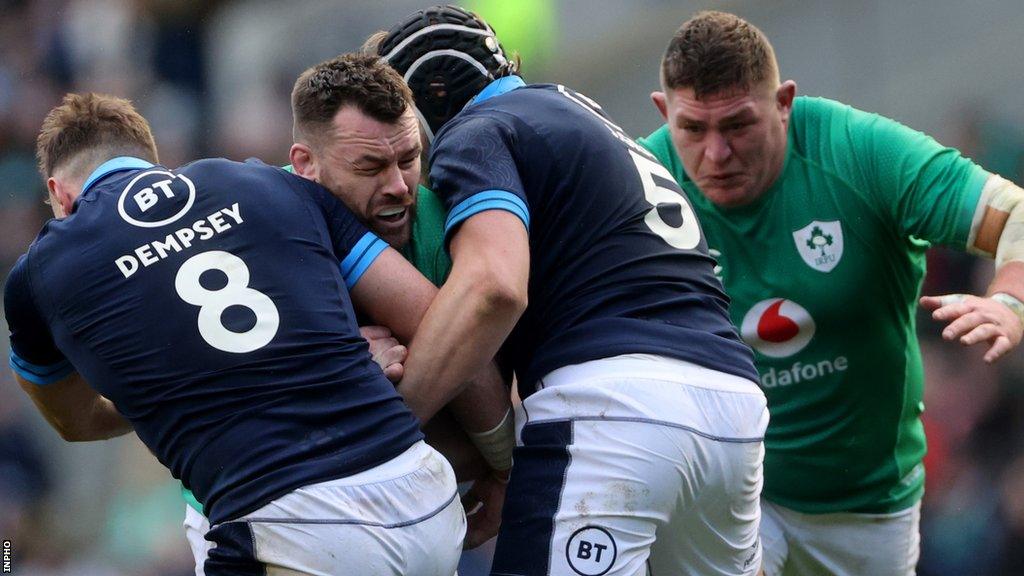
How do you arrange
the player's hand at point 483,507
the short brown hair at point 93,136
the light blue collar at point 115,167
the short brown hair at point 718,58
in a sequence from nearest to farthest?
the light blue collar at point 115,167 → the short brown hair at point 93,136 → the player's hand at point 483,507 → the short brown hair at point 718,58

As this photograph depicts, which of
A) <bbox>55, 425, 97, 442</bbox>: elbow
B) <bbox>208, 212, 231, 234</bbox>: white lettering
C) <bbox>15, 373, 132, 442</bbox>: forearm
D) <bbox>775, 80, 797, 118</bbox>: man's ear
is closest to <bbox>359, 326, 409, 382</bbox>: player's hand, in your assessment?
<bbox>208, 212, 231, 234</bbox>: white lettering

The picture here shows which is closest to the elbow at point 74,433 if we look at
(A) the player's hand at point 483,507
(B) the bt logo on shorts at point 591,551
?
(A) the player's hand at point 483,507

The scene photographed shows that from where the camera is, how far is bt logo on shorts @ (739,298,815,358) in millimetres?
5129

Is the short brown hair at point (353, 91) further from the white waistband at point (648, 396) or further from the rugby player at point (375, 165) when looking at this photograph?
the white waistband at point (648, 396)

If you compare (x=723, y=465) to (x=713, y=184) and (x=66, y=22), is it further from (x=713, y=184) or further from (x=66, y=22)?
(x=66, y=22)

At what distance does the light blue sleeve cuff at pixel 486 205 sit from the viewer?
12.1 ft

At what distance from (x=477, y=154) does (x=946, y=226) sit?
75.8 inches

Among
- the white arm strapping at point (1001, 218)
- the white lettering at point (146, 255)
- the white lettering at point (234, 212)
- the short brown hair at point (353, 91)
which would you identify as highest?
the short brown hair at point (353, 91)

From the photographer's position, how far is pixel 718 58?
494 centimetres

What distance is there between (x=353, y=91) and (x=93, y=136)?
92 cm

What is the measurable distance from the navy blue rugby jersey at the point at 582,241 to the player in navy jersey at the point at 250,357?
0.37 m

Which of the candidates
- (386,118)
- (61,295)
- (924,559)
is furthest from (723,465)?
(924,559)

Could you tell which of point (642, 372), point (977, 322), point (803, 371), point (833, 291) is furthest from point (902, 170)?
point (642, 372)

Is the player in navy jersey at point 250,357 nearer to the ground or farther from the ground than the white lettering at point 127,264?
nearer to the ground
